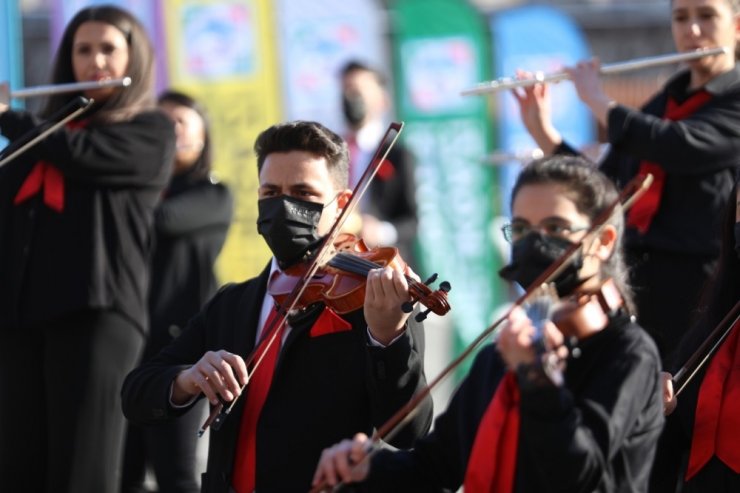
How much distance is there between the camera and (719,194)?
437 cm

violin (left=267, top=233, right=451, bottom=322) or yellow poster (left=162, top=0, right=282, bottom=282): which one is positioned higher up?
yellow poster (left=162, top=0, right=282, bottom=282)

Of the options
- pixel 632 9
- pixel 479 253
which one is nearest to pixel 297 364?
pixel 479 253

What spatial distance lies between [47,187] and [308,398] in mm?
1523

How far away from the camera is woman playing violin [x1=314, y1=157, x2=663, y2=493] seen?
2.49 m

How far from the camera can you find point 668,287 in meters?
4.38

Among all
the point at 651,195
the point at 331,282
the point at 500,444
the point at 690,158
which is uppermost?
the point at 690,158

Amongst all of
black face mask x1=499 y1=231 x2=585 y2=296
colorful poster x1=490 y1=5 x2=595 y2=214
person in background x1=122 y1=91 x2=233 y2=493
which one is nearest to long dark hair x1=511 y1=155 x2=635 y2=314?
Answer: black face mask x1=499 y1=231 x2=585 y2=296

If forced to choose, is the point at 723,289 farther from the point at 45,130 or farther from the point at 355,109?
the point at 355,109

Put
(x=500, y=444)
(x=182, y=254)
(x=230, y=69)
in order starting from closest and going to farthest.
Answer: (x=500, y=444) → (x=182, y=254) → (x=230, y=69)

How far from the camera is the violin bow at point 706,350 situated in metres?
3.39

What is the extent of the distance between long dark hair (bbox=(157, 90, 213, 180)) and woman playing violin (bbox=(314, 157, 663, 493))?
283 cm

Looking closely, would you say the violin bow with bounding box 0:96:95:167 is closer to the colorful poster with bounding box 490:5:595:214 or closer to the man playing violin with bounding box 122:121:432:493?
the man playing violin with bounding box 122:121:432:493

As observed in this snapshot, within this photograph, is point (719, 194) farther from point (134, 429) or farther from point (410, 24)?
point (410, 24)

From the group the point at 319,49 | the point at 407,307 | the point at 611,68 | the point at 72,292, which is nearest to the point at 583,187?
the point at 407,307
